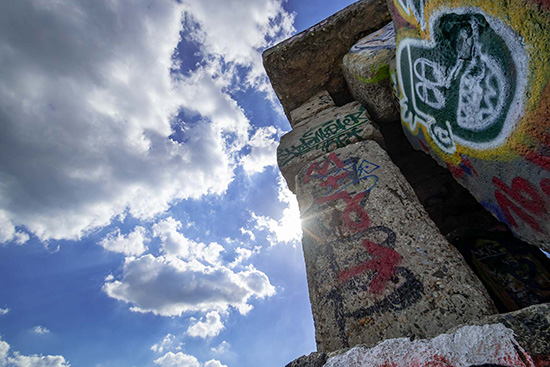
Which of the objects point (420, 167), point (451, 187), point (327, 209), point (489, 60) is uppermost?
point (420, 167)

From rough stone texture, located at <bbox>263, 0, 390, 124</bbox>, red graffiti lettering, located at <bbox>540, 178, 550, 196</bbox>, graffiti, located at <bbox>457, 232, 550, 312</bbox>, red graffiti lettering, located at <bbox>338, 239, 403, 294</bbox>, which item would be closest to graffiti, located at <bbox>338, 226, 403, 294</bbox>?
red graffiti lettering, located at <bbox>338, 239, 403, 294</bbox>

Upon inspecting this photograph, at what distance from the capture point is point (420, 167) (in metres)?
2.55

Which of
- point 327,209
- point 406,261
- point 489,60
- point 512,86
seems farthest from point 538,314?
point 327,209

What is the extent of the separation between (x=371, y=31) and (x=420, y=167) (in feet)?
4.77

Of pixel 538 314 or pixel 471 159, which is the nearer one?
pixel 538 314

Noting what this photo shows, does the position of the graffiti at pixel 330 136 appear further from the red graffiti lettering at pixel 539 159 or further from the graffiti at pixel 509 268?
the graffiti at pixel 509 268

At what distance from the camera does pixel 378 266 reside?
1.23 metres

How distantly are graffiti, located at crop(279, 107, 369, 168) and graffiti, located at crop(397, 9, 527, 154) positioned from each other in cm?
51

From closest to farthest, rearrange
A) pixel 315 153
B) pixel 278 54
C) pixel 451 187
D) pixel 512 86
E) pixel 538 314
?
pixel 538 314, pixel 512 86, pixel 315 153, pixel 451 187, pixel 278 54

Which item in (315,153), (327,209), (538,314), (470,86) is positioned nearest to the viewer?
(538,314)

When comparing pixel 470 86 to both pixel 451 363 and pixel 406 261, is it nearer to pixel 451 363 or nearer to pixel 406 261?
pixel 406 261

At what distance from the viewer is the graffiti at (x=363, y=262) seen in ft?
3.66

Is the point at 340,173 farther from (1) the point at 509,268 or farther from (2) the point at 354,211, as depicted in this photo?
(1) the point at 509,268

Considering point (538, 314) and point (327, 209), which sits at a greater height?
point (327, 209)
